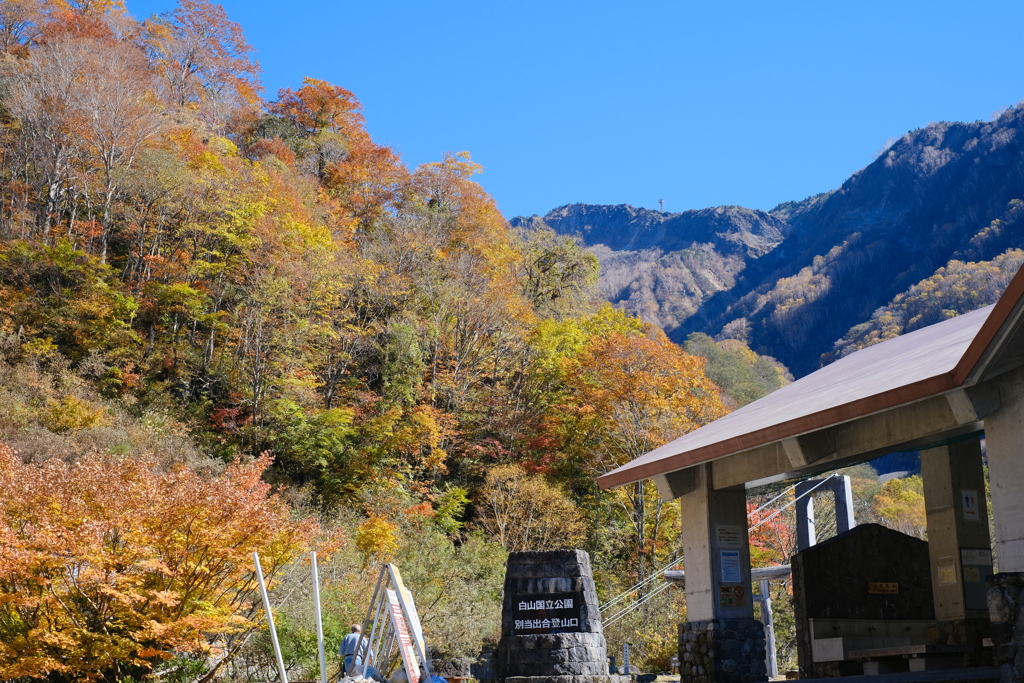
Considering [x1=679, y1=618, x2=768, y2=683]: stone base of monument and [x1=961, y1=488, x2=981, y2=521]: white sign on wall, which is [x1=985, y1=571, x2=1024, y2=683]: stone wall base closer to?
[x1=679, y1=618, x2=768, y2=683]: stone base of monument

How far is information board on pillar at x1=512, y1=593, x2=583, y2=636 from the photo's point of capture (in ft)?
45.1

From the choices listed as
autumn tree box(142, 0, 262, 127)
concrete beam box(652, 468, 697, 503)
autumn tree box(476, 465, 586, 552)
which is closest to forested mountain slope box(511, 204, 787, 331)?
autumn tree box(142, 0, 262, 127)

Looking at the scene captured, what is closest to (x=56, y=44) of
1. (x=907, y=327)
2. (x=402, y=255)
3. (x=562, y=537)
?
(x=402, y=255)

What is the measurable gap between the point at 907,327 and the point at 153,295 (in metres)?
66.0

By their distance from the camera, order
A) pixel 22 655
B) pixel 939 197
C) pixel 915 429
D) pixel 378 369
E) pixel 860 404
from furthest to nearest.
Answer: pixel 939 197, pixel 378 369, pixel 22 655, pixel 915 429, pixel 860 404

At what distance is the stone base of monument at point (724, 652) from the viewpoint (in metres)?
11.4

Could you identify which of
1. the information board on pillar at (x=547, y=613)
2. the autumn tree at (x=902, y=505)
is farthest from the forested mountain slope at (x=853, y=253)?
the information board on pillar at (x=547, y=613)

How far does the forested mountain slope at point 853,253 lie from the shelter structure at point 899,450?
8334cm

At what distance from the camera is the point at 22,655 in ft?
39.6

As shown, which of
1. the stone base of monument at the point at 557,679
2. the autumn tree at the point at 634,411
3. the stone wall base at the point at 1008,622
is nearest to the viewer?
the stone wall base at the point at 1008,622

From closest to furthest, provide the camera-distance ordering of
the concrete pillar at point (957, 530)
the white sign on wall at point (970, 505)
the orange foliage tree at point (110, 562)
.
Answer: the orange foliage tree at point (110, 562) < the concrete pillar at point (957, 530) < the white sign on wall at point (970, 505)

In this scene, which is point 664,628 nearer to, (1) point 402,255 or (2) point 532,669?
(2) point 532,669

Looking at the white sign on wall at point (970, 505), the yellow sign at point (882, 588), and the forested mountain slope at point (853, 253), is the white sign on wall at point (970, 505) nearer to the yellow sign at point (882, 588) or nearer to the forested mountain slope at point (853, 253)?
the yellow sign at point (882, 588)

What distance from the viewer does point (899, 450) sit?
10625 millimetres
